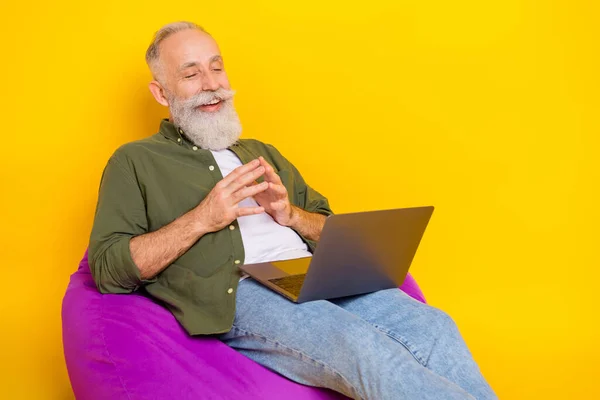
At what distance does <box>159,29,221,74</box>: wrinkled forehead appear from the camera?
2.48 meters

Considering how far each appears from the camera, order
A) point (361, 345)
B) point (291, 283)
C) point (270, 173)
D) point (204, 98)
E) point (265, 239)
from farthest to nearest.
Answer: point (204, 98)
point (265, 239)
point (270, 173)
point (291, 283)
point (361, 345)

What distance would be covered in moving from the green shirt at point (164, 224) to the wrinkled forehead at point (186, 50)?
27 cm

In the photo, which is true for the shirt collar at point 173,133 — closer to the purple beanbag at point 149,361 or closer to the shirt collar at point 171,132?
the shirt collar at point 171,132

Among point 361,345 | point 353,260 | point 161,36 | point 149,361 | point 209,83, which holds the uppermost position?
point 161,36

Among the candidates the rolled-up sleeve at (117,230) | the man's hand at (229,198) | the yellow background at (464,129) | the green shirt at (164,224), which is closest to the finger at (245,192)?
the man's hand at (229,198)

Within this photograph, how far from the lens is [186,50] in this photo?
2.48 m

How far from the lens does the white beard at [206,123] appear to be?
2441mm

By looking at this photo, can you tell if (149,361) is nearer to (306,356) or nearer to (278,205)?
(306,356)

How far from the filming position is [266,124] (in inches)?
126

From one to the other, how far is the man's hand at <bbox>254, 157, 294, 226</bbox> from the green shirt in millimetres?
122

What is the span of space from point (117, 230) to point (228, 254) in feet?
1.06

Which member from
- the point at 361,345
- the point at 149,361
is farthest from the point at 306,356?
the point at 149,361

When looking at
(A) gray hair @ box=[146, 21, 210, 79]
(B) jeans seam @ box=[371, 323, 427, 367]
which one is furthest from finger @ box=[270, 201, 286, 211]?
(A) gray hair @ box=[146, 21, 210, 79]

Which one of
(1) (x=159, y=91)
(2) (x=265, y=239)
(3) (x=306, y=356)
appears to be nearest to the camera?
(3) (x=306, y=356)
